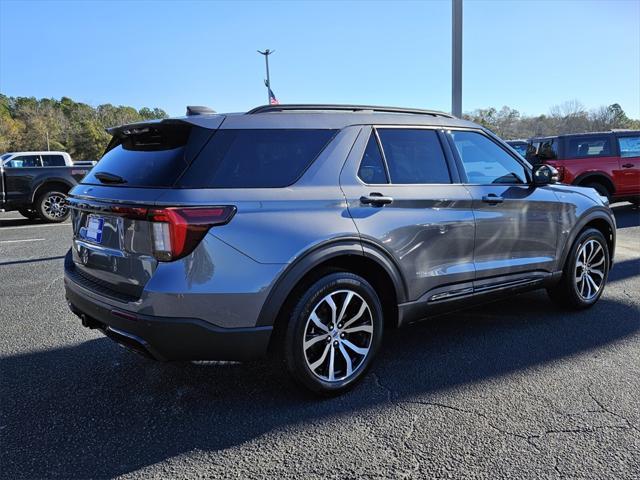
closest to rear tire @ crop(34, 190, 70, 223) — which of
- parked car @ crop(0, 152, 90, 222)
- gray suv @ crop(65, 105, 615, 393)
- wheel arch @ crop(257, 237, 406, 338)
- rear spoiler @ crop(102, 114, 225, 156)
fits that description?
parked car @ crop(0, 152, 90, 222)

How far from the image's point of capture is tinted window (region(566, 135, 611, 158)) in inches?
464

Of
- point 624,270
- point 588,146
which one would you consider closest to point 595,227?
point 624,270

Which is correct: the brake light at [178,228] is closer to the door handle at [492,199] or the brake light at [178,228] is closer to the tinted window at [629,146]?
the door handle at [492,199]

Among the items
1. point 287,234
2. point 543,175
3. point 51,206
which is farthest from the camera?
point 51,206

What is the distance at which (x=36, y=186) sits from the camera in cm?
1244

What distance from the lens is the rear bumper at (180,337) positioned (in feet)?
8.58

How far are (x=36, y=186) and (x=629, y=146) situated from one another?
14469mm

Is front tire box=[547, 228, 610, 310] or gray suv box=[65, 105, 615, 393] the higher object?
gray suv box=[65, 105, 615, 393]

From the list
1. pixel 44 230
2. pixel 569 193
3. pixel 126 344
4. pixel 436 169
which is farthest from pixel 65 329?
pixel 44 230

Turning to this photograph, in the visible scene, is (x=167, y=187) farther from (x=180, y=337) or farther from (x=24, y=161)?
(x=24, y=161)

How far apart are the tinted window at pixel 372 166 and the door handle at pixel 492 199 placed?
0.98 m

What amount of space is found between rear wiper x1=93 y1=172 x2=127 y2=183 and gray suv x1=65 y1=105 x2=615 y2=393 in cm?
1

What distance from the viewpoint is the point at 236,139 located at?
286 centimetres

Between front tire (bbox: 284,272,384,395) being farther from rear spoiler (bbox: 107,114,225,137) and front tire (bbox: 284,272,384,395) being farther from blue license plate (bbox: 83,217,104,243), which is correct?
blue license plate (bbox: 83,217,104,243)
